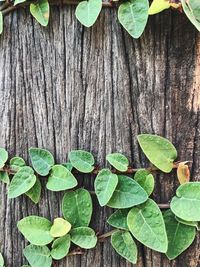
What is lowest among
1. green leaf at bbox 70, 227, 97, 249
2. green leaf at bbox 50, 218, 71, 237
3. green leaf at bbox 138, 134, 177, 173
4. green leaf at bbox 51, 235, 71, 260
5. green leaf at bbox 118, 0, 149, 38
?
green leaf at bbox 51, 235, 71, 260

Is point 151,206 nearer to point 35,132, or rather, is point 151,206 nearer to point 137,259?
point 137,259

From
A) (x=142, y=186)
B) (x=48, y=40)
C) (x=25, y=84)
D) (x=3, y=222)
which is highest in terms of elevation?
(x=48, y=40)

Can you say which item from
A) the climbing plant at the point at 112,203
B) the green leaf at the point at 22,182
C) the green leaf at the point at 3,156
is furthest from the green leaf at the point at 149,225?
the green leaf at the point at 3,156

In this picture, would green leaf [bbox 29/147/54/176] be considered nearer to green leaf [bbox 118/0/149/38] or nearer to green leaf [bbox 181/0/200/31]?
green leaf [bbox 118/0/149/38]

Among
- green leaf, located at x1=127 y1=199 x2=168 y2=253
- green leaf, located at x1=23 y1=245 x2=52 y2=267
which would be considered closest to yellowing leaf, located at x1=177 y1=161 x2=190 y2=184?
green leaf, located at x1=127 y1=199 x2=168 y2=253

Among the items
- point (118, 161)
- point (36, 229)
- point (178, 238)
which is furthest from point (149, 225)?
point (36, 229)

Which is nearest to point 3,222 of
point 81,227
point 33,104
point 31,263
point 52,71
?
point 31,263
